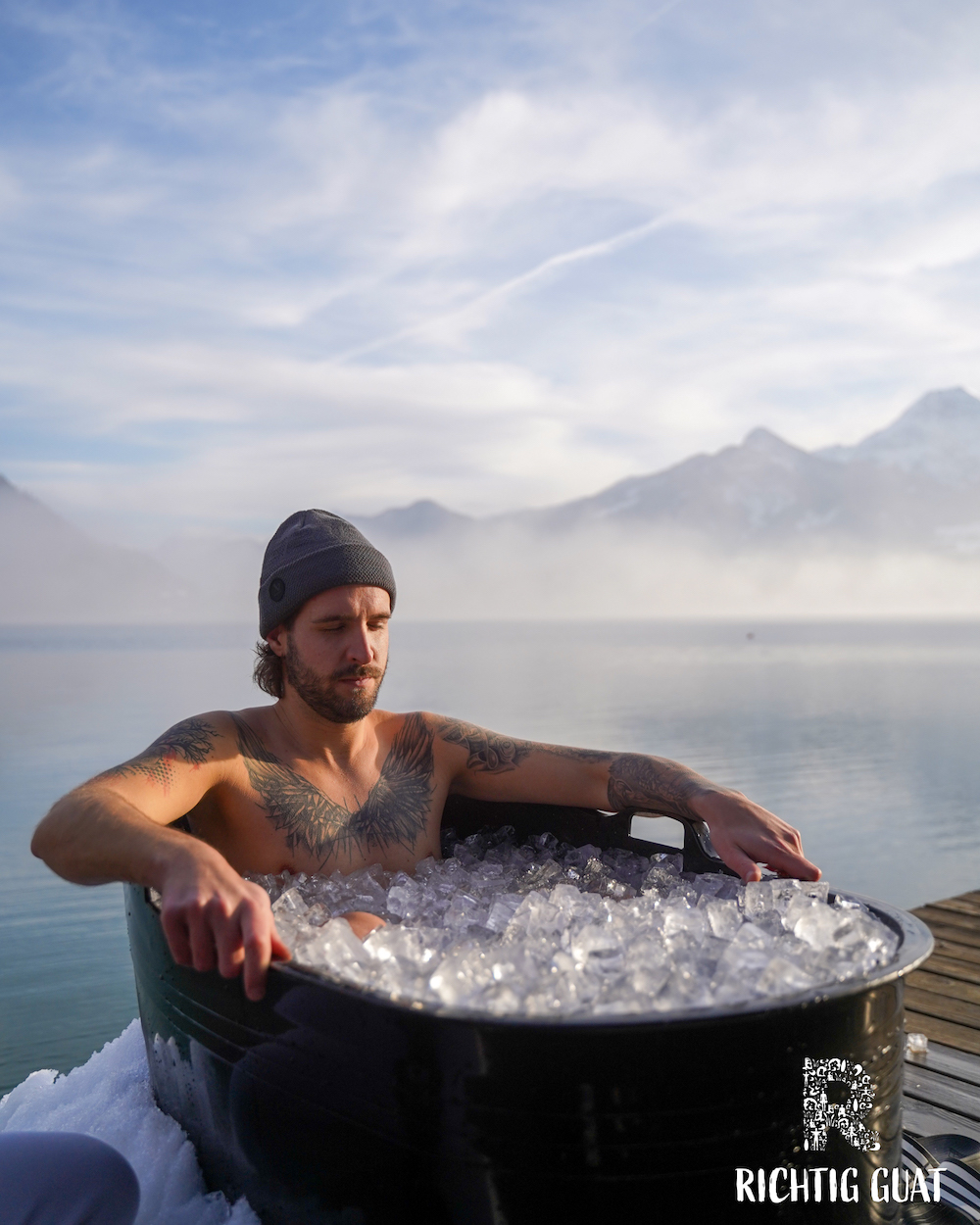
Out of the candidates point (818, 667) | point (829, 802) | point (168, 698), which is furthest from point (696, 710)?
point (818, 667)

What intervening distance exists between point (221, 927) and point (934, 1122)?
171 cm

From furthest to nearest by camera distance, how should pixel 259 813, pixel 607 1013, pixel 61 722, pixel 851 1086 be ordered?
pixel 61 722 < pixel 259 813 < pixel 851 1086 < pixel 607 1013

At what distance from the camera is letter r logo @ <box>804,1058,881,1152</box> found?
3.86 ft

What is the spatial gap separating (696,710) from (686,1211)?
35.6ft

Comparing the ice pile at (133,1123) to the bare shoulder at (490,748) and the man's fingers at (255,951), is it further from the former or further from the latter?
the bare shoulder at (490,748)

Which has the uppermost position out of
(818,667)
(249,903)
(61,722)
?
(249,903)

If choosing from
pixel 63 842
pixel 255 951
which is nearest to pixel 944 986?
pixel 255 951

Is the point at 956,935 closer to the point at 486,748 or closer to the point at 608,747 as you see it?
the point at 486,748

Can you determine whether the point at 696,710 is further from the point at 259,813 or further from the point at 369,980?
the point at 369,980

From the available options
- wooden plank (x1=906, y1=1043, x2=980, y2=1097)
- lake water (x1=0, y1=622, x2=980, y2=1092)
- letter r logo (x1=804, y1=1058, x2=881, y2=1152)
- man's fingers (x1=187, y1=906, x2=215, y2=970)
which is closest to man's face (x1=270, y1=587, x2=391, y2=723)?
man's fingers (x1=187, y1=906, x2=215, y2=970)

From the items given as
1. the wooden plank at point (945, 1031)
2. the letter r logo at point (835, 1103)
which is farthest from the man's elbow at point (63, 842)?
the wooden plank at point (945, 1031)

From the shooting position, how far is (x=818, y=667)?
20406 mm

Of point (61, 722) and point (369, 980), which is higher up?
point (369, 980)

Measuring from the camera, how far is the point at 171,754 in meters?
1.92
